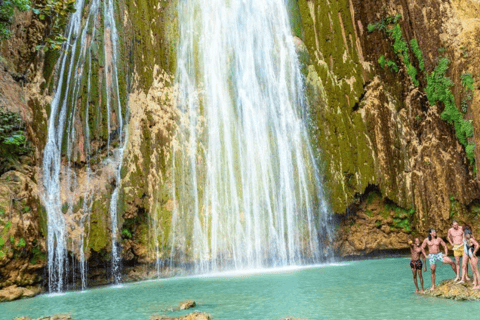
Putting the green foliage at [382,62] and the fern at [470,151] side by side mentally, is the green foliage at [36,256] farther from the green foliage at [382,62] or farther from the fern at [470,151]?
the fern at [470,151]

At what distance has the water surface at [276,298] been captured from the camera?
768cm

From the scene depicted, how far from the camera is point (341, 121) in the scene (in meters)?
18.5

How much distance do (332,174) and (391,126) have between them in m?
3.56

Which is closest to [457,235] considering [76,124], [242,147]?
[242,147]

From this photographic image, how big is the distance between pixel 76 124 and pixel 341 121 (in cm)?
1096

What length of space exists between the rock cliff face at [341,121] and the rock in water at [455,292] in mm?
8755

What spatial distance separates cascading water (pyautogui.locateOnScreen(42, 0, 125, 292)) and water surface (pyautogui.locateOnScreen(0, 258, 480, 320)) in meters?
1.87

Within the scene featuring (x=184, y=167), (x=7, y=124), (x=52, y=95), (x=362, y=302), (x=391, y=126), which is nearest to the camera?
(x=362, y=302)

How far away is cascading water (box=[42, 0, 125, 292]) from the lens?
1416cm

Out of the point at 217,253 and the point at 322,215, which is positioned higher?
the point at 322,215

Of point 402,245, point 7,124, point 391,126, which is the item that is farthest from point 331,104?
point 7,124

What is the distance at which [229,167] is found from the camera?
1745 centimetres

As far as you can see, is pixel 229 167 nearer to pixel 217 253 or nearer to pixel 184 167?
pixel 184 167

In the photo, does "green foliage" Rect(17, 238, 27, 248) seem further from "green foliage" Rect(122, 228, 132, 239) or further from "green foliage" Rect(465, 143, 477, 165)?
"green foliage" Rect(465, 143, 477, 165)
